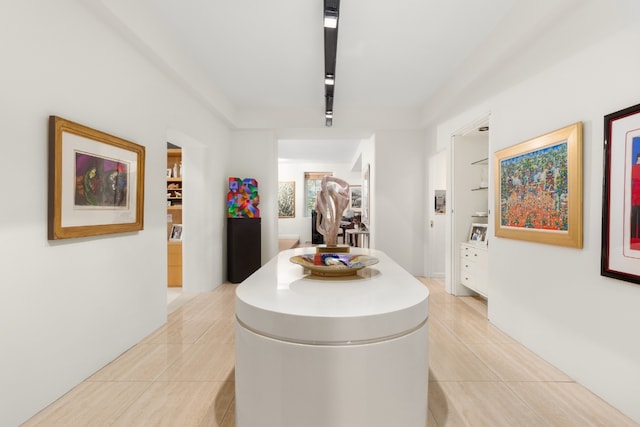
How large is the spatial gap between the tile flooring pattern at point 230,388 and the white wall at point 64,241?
0.75 feet

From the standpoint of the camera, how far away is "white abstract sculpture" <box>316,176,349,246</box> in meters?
1.91

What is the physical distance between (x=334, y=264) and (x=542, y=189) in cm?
197

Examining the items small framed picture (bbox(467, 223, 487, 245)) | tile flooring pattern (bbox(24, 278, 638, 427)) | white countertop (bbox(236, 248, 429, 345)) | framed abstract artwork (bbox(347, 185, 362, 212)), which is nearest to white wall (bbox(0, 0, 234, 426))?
tile flooring pattern (bbox(24, 278, 638, 427))

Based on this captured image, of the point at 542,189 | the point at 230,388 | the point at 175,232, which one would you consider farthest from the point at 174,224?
the point at 542,189

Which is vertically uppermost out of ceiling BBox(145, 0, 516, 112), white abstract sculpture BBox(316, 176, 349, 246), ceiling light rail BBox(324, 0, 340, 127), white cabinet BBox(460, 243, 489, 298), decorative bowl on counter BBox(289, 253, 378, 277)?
ceiling BBox(145, 0, 516, 112)

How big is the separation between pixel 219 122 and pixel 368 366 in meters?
4.72

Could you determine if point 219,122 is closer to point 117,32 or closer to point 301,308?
point 117,32

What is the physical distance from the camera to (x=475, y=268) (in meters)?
3.98

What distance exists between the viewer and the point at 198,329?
3.16 metres

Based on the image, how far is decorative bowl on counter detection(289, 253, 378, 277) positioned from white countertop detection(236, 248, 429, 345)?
0.27 feet

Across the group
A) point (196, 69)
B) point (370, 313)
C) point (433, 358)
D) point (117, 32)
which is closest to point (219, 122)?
point (196, 69)

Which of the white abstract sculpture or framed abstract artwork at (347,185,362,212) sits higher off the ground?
framed abstract artwork at (347,185,362,212)

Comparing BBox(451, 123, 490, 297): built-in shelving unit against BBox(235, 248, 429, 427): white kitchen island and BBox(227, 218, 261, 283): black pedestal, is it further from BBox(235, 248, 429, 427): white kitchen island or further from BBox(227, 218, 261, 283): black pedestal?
BBox(235, 248, 429, 427): white kitchen island

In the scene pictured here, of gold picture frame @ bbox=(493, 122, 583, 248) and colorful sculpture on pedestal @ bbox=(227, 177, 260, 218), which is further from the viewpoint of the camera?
colorful sculpture on pedestal @ bbox=(227, 177, 260, 218)
